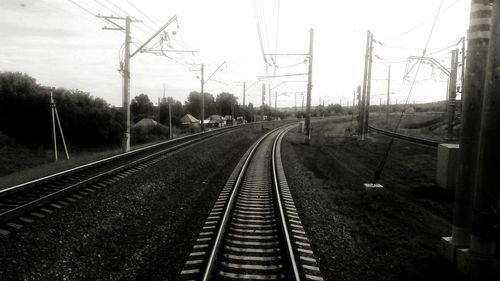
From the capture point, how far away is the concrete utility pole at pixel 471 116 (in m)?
6.86

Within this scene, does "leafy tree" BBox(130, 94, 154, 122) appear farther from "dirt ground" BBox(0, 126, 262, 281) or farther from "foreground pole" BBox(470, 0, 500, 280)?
"foreground pole" BBox(470, 0, 500, 280)

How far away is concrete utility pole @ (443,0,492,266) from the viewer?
6859 mm

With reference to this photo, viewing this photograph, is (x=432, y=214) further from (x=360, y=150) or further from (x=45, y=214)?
(x=360, y=150)

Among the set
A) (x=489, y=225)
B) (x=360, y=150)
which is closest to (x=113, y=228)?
(x=489, y=225)

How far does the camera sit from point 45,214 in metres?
8.98

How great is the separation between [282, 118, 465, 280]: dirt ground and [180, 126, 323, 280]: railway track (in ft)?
1.20

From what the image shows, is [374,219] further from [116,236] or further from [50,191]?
[50,191]

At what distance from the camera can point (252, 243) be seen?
806cm

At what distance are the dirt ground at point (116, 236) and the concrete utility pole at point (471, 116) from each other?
555 centimetres

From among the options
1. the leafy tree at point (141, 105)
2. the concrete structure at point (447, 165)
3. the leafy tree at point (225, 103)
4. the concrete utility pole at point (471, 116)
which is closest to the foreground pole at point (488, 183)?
the concrete utility pole at point (471, 116)

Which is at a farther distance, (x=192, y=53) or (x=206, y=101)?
(x=206, y=101)

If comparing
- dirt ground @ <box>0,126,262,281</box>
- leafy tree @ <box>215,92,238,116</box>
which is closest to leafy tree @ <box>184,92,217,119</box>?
leafy tree @ <box>215,92,238,116</box>

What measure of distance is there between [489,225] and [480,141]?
151cm

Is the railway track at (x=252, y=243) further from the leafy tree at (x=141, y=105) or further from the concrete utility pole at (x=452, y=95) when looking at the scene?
the leafy tree at (x=141, y=105)
